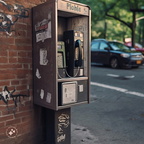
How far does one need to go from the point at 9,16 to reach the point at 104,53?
10266mm

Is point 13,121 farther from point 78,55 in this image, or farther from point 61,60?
point 78,55

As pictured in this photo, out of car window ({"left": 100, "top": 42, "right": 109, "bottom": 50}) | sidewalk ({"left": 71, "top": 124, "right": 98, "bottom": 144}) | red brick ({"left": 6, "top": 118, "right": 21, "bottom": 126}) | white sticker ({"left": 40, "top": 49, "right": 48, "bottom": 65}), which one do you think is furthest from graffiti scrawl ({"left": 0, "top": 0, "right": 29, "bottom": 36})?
car window ({"left": 100, "top": 42, "right": 109, "bottom": 50})

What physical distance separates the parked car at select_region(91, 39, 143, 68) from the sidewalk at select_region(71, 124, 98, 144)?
8003 mm

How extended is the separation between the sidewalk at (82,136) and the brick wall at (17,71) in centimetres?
85

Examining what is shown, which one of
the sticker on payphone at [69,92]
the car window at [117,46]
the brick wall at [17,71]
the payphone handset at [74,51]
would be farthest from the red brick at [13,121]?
the car window at [117,46]

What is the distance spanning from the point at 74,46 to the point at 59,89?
2.21 ft

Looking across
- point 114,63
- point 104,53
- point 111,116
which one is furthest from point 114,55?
point 111,116

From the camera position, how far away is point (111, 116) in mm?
5324

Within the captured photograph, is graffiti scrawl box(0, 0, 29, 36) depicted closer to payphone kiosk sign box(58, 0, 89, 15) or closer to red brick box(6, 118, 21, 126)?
payphone kiosk sign box(58, 0, 89, 15)

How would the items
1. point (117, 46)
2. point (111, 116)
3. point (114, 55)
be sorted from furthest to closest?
point (117, 46)
point (114, 55)
point (111, 116)

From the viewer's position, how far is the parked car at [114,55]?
39.3 feet

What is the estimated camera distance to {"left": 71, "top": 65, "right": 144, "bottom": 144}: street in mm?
4125

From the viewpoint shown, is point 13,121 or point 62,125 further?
point 62,125

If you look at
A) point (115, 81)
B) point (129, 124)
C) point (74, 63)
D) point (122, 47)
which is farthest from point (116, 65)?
point (74, 63)
